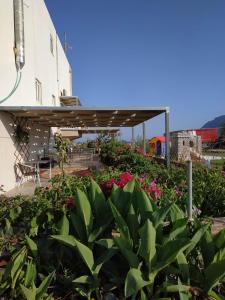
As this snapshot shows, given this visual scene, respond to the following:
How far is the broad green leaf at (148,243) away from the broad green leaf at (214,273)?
418mm

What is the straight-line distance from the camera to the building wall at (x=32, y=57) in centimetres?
986

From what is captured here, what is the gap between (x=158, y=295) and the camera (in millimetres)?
2660

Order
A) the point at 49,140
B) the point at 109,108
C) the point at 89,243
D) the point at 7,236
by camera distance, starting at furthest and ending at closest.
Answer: the point at 49,140 < the point at 109,108 < the point at 7,236 < the point at 89,243

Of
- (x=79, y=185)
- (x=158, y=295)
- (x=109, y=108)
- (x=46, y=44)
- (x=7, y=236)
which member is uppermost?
(x=46, y=44)

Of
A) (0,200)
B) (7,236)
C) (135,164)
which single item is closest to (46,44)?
(135,164)

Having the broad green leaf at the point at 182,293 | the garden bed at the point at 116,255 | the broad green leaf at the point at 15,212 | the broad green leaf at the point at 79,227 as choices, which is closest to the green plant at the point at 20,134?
the broad green leaf at the point at 15,212

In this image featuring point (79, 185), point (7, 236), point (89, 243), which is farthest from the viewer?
point (79, 185)

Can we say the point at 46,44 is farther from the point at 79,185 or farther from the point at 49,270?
the point at 49,270

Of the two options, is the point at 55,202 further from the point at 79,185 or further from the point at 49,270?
the point at 49,270

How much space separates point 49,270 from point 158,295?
3.20 ft

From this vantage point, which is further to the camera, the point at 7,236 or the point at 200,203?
the point at 200,203

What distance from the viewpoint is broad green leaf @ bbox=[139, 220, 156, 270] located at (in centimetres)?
250

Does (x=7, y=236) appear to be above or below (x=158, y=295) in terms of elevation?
above

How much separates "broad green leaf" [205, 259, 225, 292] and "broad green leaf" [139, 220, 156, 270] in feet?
Answer: 1.37
